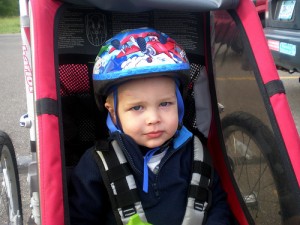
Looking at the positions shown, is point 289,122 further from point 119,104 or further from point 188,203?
point 119,104

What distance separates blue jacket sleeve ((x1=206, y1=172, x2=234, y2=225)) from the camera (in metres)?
1.76

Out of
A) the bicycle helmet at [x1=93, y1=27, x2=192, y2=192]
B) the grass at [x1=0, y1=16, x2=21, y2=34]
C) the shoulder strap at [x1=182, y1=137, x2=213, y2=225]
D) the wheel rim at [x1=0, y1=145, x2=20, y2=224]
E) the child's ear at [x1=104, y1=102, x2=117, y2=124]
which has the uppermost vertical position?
the bicycle helmet at [x1=93, y1=27, x2=192, y2=192]

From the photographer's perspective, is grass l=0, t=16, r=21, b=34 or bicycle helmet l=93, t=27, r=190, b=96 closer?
bicycle helmet l=93, t=27, r=190, b=96

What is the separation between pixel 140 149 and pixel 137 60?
37 cm

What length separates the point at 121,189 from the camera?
64.0 inches

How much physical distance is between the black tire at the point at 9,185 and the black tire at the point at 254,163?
111 cm

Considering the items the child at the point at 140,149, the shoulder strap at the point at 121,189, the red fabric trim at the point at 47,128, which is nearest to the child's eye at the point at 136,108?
the child at the point at 140,149

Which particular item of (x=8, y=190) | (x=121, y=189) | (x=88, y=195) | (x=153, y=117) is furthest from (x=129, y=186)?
(x=8, y=190)

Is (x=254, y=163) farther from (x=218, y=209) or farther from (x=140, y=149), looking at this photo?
(x=140, y=149)

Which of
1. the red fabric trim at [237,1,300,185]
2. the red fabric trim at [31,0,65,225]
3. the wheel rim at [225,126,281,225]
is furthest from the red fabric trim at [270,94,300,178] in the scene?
the red fabric trim at [31,0,65,225]

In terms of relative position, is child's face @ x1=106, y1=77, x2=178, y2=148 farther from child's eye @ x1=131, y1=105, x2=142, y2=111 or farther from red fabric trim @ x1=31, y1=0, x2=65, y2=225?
red fabric trim @ x1=31, y1=0, x2=65, y2=225

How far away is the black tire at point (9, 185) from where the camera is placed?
2.20 meters

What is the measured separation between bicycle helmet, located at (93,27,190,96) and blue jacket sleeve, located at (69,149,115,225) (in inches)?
12.0

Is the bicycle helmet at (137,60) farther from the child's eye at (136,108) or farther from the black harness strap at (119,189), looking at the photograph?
the black harness strap at (119,189)
